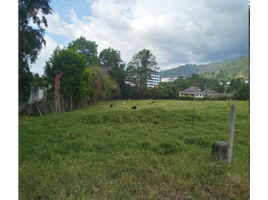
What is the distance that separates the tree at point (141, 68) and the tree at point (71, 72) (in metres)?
22.7

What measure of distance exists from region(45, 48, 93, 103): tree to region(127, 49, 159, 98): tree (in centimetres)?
2267

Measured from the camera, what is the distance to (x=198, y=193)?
7.79 ft

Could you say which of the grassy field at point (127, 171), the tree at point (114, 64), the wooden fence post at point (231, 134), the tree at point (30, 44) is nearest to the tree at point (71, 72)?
the tree at point (30, 44)

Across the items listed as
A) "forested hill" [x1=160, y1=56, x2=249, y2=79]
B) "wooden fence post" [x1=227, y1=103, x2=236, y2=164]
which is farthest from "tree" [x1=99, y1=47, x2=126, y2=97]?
"wooden fence post" [x1=227, y1=103, x2=236, y2=164]

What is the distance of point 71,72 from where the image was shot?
54.5ft

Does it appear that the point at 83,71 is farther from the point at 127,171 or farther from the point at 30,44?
the point at 127,171

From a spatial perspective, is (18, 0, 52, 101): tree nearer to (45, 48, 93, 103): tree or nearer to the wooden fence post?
(45, 48, 93, 103): tree

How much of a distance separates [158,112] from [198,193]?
7.49 metres

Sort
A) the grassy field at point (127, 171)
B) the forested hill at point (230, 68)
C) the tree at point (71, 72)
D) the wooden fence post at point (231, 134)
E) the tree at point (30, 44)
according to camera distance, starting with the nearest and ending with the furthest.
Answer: the forested hill at point (230, 68)
the grassy field at point (127, 171)
the wooden fence post at point (231, 134)
the tree at point (30, 44)
the tree at point (71, 72)

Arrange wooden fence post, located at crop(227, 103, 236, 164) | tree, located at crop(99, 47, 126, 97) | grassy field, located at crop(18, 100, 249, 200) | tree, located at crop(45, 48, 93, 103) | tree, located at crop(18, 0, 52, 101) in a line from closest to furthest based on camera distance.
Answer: grassy field, located at crop(18, 100, 249, 200) < wooden fence post, located at crop(227, 103, 236, 164) < tree, located at crop(18, 0, 52, 101) < tree, located at crop(45, 48, 93, 103) < tree, located at crop(99, 47, 126, 97)

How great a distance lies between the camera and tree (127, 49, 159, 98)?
39534 mm

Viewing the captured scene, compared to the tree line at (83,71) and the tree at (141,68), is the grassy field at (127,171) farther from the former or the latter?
the tree at (141,68)

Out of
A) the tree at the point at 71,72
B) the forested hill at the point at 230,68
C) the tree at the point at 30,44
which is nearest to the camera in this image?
the forested hill at the point at 230,68

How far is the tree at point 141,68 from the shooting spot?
130 ft
